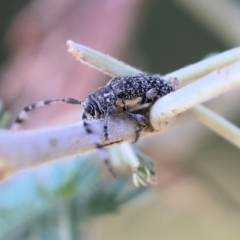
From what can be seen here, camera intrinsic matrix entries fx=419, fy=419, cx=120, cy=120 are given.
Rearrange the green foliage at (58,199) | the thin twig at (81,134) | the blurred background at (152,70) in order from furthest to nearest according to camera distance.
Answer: the blurred background at (152,70) < the green foliage at (58,199) < the thin twig at (81,134)

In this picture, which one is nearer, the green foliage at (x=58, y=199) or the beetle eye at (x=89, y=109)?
the beetle eye at (x=89, y=109)

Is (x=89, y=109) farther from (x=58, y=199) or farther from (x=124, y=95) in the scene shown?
(x=58, y=199)

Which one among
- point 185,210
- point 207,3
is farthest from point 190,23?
point 185,210

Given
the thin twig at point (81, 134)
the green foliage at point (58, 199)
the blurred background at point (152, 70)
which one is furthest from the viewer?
the blurred background at point (152, 70)

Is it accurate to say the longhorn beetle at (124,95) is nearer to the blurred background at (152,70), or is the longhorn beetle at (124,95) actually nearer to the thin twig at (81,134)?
the thin twig at (81,134)

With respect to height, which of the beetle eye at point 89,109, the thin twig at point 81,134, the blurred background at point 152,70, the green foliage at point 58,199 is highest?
the blurred background at point 152,70

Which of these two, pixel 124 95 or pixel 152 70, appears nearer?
pixel 124 95

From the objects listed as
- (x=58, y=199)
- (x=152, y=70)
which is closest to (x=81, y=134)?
(x=58, y=199)

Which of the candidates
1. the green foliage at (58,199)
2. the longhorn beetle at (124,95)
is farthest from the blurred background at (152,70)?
the longhorn beetle at (124,95)
